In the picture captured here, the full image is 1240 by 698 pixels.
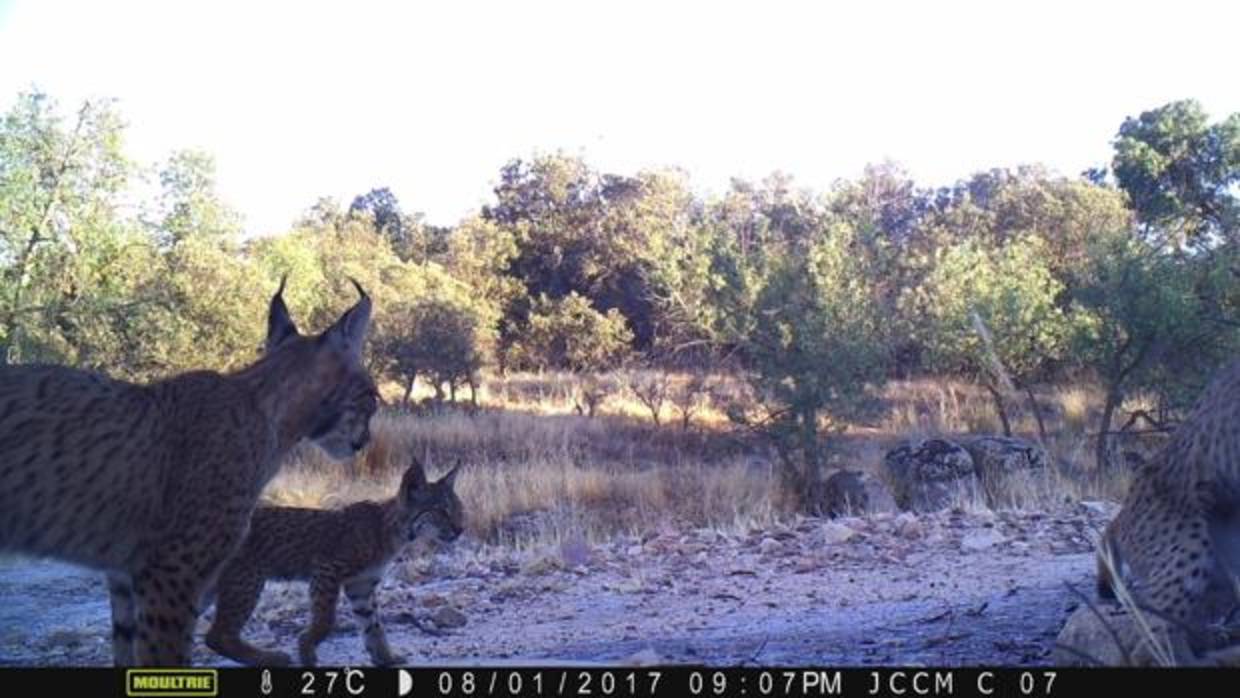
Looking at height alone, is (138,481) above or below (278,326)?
below

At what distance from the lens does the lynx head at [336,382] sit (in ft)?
22.7

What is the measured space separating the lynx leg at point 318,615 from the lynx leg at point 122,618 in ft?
5.44

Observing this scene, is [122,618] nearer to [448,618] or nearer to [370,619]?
[370,619]

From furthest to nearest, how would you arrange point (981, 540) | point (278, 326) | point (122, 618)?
point (981, 540) → point (278, 326) → point (122, 618)

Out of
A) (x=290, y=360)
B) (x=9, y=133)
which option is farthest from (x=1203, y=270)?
(x=9, y=133)

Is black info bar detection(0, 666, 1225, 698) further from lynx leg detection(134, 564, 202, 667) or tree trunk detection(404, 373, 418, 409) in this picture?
tree trunk detection(404, 373, 418, 409)

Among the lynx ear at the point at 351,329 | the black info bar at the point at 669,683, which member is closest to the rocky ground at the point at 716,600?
the black info bar at the point at 669,683

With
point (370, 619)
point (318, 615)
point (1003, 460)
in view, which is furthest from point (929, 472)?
point (318, 615)

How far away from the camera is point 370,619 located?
8.09 metres

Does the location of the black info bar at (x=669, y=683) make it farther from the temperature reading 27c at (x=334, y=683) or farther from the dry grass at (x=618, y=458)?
the dry grass at (x=618, y=458)

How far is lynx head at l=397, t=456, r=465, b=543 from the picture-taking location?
361 inches

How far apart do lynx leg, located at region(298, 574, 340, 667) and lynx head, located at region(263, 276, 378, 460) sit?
1.31m

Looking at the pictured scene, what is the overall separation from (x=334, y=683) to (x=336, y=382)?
85.1 inches

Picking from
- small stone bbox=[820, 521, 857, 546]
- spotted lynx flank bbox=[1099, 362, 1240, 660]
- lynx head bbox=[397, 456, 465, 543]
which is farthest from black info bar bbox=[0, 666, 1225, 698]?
small stone bbox=[820, 521, 857, 546]
